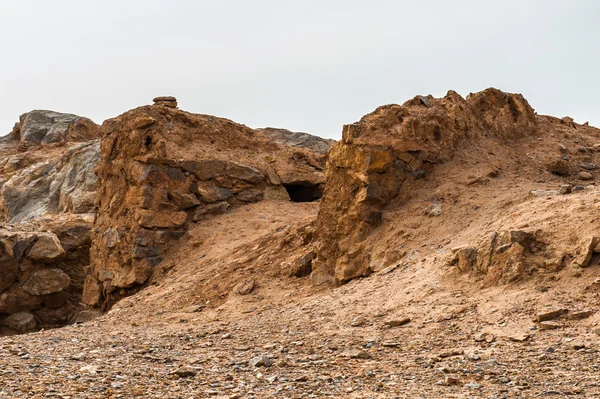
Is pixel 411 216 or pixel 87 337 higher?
pixel 411 216

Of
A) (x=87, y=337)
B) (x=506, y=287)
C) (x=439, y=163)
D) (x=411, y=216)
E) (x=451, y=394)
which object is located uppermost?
(x=439, y=163)

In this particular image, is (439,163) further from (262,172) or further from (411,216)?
(262,172)

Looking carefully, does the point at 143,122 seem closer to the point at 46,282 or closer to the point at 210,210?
the point at 210,210

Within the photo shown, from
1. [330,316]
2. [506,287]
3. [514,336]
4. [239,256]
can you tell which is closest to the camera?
[514,336]

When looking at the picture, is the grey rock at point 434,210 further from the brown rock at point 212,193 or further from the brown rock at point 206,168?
the brown rock at point 206,168

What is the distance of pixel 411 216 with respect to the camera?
1225 cm

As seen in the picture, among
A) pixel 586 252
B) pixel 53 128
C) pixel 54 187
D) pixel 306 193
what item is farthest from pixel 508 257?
pixel 53 128

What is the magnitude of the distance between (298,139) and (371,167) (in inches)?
1072

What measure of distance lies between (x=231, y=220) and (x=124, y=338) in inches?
329

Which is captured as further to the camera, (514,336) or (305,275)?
(305,275)

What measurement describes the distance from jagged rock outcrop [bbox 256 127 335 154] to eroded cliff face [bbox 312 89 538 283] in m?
24.2

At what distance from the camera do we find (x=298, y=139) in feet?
131

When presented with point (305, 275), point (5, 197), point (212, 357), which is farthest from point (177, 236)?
point (5, 197)

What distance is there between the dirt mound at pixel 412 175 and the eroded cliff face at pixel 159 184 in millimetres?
5718
